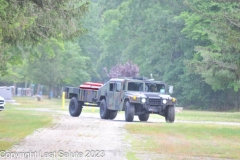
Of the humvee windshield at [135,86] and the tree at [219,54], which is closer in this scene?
the humvee windshield at [135,86]

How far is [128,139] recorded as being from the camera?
20.9m

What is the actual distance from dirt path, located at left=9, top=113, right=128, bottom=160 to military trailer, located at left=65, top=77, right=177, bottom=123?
6.50 meters

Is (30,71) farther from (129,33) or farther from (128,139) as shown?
(128,139)

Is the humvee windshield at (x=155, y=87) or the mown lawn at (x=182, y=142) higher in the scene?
the humvee windshield at (x=155, y=87)

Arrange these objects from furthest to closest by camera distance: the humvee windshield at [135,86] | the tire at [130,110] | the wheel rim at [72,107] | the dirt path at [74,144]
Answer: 1. the wheel rim at [72,107]
2. the humvee windshield at [135,86]
3. the tire at [130,110]
4. the dirt path at [74,144]

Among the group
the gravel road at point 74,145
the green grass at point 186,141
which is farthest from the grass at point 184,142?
the gravel road at point 74,145

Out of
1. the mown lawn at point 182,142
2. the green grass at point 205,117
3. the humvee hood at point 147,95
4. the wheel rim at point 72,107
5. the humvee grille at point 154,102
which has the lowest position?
the mown lawn at point 182,142

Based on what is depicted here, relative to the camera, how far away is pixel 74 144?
1847 centimetres

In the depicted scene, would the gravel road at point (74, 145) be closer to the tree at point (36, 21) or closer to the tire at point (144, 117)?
the tree at point (36, 21)

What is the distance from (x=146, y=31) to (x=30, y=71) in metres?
15.7

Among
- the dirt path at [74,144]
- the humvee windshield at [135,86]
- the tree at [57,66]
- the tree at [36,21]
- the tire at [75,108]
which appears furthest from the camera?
the tree at [57,66]

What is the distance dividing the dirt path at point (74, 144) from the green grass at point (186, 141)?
673mm

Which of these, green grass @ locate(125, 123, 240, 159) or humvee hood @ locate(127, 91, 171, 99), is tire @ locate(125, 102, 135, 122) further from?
green grass @ locate(125, 123, 240, 159)

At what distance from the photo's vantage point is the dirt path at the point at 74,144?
15.8 m
